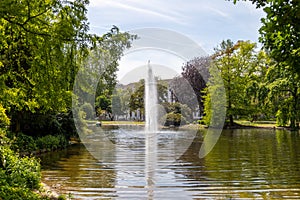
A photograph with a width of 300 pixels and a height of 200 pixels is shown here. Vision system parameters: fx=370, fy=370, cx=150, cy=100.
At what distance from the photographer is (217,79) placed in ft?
123

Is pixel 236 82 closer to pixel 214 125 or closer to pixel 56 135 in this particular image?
pixel 214 125

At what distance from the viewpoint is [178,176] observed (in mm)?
9273

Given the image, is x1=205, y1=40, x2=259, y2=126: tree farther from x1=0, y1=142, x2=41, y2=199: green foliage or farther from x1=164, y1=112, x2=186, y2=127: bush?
x1=0, y1=142, x2=41, y2=199: green foliage

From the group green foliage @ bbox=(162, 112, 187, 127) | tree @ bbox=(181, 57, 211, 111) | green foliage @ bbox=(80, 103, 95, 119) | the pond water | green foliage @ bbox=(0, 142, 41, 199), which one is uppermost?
tree @ bbox=(181, 57, 211, 111)

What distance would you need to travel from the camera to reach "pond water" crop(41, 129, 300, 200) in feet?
24.4

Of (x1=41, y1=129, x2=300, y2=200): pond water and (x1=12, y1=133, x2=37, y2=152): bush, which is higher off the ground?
(x1=12, y1=133, x2=37, y2=152): bush

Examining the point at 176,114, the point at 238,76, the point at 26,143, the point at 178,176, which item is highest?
the point at 238,76

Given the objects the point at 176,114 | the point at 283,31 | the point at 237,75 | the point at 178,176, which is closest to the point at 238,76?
the point at 237,75

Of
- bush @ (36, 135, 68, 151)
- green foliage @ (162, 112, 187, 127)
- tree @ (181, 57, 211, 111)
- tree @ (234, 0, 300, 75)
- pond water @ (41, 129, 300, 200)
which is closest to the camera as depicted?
tree @ (234, 0, 300, 75)

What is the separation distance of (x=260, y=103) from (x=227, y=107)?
7.77 metres

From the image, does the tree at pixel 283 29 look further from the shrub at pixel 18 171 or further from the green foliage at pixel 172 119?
the green foliage at pixel 172 119

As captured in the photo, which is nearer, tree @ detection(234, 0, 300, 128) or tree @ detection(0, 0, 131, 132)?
tree @ detection(234, 0, 300, 128)

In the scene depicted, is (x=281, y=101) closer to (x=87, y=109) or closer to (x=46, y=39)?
(x=87, y=109)

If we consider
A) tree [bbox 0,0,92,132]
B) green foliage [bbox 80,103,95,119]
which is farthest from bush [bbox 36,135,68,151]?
green foliage [bbox 80,103,95,119]
